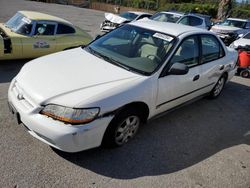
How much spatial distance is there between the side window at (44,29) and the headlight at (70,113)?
4.24 m

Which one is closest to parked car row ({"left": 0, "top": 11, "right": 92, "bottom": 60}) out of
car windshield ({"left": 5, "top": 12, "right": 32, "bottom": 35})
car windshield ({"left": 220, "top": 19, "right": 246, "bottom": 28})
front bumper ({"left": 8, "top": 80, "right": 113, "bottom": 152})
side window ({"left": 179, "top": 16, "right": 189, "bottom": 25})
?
car windshield ({"left": 5, "top": 12, "right": 32, "bottom": 35})

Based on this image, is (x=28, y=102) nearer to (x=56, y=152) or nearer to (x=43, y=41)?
(x=56, y=152)

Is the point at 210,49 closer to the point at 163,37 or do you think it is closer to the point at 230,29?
the point at 163,37

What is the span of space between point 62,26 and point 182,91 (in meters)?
4.27

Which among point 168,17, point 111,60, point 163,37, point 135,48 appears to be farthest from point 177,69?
point 168,17

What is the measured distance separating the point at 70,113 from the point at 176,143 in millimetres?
1869

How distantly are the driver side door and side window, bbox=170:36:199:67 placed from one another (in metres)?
3.91

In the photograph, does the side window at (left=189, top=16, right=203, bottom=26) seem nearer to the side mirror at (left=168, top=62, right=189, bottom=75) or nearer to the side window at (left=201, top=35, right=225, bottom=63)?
the side window at (left=201, top=35, right=225, bottom=63)

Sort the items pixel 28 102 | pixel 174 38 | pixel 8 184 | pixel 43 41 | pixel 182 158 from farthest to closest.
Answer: pixel 43 41
pixel 174 38
pixel 182 158
pixel 28 102
pixel 8 184

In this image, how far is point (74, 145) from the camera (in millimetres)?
2750

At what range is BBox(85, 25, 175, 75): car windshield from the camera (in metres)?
3.56

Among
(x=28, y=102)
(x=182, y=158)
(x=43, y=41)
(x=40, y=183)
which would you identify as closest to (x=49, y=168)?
(x=40, y=183)

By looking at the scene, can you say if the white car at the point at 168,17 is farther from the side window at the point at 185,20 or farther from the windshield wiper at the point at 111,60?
the windshield wiper at the point at 111,60

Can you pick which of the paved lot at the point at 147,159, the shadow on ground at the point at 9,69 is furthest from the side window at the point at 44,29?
the paved lot at the point at 147,159
